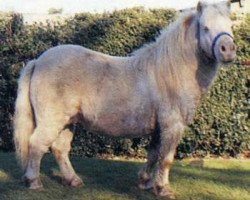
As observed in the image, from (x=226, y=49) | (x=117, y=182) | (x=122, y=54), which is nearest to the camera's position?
(x=226, y=49)

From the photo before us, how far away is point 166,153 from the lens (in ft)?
18.5

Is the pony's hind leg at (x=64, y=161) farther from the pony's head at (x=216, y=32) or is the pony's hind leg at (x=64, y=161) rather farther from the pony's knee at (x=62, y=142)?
the pony's head at (x=216, y=32)

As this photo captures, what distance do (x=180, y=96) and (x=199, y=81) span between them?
0.26 metres

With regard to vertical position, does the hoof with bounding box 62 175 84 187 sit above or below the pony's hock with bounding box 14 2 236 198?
below

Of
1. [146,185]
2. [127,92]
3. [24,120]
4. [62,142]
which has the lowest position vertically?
[146,185]

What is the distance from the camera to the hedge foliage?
8.79 m

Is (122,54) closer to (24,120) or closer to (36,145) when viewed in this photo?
(24,120)

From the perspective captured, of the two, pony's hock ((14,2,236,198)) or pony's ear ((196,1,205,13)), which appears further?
pony's hock ((14,2,236,198))

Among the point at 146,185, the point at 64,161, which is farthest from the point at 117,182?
the point at 64,161

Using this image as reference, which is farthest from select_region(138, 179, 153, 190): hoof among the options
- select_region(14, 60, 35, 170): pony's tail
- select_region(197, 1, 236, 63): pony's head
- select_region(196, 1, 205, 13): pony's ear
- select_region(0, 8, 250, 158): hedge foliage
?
select_region(0, 8, 250, 158): hedge foliage

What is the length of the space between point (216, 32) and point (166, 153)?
1359mm

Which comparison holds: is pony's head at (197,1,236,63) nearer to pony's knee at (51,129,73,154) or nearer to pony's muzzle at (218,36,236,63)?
pony's muzzle at (218,36,236,63)

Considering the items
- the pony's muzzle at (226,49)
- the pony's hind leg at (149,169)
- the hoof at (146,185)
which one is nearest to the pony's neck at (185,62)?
the pony's muzzle at (226,49)

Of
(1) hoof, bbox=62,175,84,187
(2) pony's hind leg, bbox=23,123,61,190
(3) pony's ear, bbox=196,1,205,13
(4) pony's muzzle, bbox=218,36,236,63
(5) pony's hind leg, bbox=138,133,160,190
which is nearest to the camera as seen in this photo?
(4) pony's muzzle, bbox=218,36,236,63
